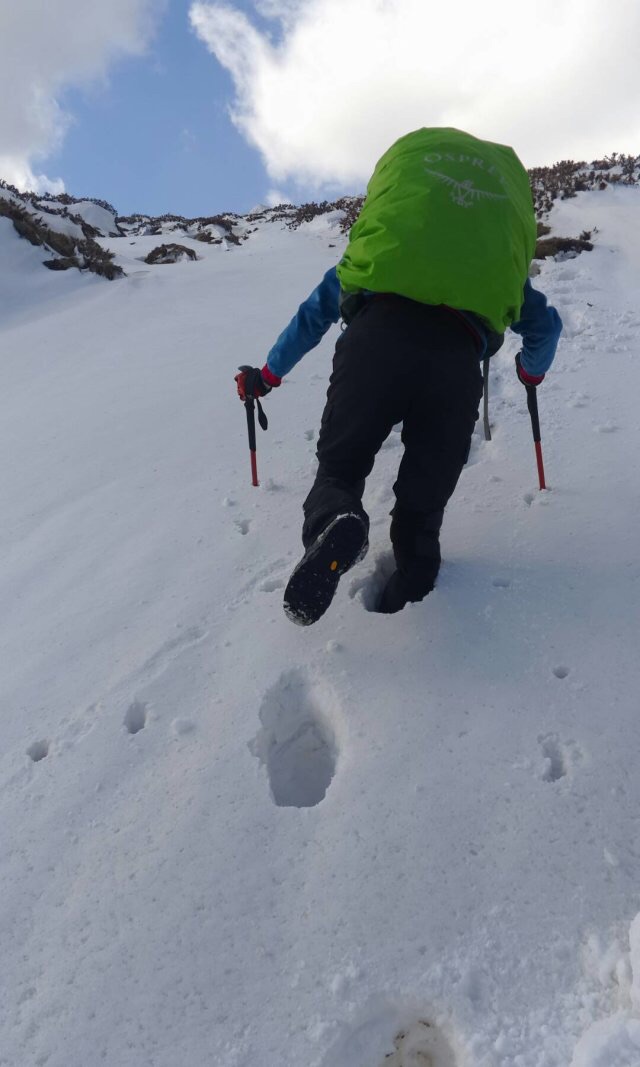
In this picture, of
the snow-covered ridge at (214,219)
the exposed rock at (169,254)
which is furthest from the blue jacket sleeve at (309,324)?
the exposed rock at (169,254)

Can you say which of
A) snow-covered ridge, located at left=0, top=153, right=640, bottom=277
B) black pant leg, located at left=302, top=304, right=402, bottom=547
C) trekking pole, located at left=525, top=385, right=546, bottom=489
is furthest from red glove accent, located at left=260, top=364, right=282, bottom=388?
snow-covered ridge, located at left=0, top=153, right=640, bottom=277

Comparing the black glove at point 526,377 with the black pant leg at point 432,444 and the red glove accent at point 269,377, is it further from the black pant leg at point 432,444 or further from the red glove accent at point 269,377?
the red glove accent at point 269,377

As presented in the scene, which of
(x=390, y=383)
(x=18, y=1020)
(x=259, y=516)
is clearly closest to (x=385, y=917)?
(x=18, y=1020)

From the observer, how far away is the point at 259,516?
3402 mm

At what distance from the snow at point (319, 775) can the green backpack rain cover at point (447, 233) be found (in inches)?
44.5

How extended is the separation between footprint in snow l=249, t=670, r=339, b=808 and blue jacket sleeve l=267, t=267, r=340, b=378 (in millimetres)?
1512

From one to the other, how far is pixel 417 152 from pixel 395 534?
1.39 metres

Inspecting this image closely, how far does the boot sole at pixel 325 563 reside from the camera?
2.12 meters

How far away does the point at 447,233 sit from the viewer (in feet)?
6.94

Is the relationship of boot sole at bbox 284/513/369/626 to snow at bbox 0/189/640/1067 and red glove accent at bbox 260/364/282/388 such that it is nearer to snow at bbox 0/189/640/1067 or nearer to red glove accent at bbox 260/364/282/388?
snow at bbox 0/189/640/1067

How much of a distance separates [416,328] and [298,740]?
1477mm

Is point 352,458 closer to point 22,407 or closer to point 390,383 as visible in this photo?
point 390,383

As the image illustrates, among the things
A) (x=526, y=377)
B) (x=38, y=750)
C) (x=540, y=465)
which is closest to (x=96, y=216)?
(x=526, y=377)

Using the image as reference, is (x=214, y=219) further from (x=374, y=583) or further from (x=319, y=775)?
(x=319, y=775)
